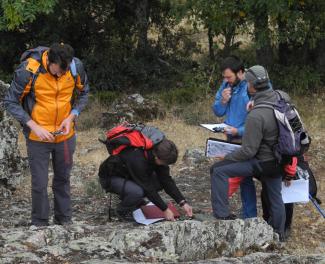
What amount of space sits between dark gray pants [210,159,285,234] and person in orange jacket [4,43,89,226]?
127 centimetres

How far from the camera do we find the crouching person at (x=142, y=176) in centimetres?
516

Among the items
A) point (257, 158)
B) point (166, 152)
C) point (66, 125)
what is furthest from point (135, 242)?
point (257, 158)

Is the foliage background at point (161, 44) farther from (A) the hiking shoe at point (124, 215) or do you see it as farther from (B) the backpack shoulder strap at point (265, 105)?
(B) the backpack shoulder strap at point (265, 105)

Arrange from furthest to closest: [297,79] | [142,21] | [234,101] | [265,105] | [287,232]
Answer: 1. [142,21]
2. [297,79]
3. [287,232]
4. [234,101]
5. [265,105]

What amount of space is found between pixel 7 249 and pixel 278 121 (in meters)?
2.37

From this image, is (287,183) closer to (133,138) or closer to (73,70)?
(133,138)

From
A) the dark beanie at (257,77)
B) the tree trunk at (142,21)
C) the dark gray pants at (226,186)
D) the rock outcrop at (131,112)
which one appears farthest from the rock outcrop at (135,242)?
the tree trunk at (142,21)

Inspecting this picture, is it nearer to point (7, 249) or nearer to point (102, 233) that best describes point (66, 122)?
point (102, 233)

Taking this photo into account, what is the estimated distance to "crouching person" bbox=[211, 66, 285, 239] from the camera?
5094 millimetres

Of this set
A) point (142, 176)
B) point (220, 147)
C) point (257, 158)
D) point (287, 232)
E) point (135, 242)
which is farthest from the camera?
point (287, 232)

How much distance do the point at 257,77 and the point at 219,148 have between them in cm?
77

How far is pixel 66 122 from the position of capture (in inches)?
205

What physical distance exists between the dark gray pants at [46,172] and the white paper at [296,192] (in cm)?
191

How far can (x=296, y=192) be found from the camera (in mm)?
5629
